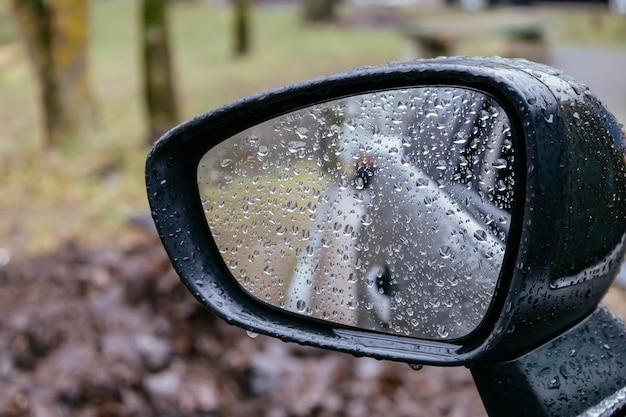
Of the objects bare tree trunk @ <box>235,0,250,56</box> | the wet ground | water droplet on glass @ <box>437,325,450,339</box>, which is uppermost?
water droplet on glass @ <box>437,325,450,339</box>

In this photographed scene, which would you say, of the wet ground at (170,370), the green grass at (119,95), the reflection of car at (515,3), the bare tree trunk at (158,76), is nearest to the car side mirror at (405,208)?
the wet ground at (170,370)

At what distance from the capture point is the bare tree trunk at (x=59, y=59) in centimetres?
884

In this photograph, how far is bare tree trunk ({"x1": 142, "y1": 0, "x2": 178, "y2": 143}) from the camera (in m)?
9.28

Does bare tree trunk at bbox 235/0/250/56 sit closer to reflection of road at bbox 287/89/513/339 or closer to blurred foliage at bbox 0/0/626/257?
blurred foliage at bbox 0/0/626/257

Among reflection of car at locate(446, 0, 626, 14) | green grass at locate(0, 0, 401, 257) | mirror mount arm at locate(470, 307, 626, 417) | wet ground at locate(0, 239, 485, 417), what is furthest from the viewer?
reflection of car at locate(446, 0, 626, 14)

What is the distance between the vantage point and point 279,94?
3.85 ft

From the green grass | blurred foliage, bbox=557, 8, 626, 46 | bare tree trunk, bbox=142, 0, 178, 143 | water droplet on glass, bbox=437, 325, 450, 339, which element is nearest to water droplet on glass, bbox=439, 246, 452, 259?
water droplet on glass, bbox=437, 325, 450, 339

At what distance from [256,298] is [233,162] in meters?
0.25

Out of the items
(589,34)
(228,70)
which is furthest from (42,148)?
(589,34)

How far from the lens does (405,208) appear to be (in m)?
1.21

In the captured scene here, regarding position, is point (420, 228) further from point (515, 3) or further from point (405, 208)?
point (515, 3)

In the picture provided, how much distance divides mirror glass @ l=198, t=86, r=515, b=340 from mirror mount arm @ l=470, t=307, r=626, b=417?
97 millimetres

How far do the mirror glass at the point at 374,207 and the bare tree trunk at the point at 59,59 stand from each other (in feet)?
26.9

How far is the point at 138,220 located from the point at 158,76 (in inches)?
157
